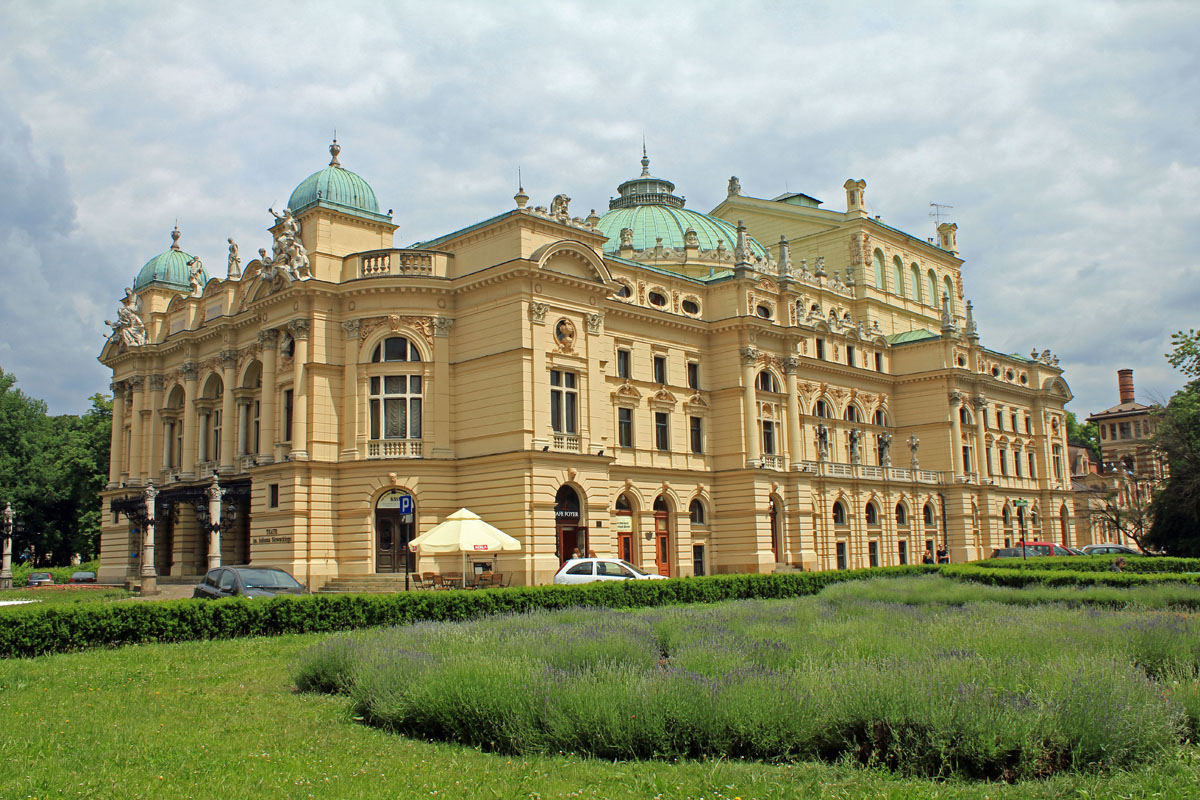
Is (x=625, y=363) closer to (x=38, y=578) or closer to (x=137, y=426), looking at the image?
(x=137, y=426)

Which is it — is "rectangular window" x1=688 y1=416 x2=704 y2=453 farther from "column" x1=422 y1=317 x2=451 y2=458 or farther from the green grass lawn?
the green grass lawn

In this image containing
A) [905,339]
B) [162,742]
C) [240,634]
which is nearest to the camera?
[162,742]

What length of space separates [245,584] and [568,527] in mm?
15715

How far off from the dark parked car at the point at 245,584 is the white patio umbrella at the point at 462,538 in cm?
450

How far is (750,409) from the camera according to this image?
50.0 meters

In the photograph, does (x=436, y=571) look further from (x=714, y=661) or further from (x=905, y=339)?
(x=905, y=339)

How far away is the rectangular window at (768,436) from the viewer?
171 feet

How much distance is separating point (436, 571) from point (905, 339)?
134 feet

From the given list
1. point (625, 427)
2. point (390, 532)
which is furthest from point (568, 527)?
point (625, 427)

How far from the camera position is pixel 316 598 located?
23.5 meters

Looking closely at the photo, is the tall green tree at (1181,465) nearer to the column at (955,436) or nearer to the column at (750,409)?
the column at (955,436)

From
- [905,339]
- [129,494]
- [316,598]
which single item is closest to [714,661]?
[316,598]

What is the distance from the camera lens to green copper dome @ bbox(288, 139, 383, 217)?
1748 inches

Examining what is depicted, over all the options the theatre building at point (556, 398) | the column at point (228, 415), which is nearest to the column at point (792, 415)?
the theatre building at point (556, 398)
